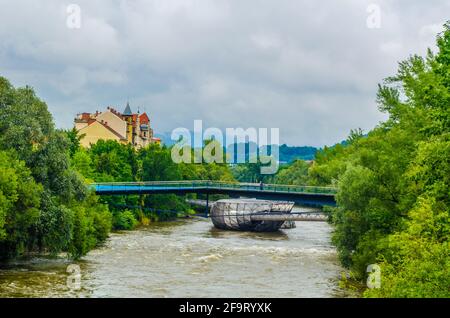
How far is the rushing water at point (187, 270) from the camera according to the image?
117 ft

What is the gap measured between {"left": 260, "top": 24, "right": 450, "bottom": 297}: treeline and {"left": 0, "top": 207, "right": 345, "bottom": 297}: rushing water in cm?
419

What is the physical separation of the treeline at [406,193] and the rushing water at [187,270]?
419cm

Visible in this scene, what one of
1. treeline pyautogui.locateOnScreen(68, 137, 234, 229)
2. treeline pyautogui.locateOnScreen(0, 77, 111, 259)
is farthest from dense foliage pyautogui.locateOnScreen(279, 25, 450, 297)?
treeline pyautogui.locateOnScreen(68, 137, 234, 229)

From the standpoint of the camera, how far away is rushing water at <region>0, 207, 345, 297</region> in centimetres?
3575

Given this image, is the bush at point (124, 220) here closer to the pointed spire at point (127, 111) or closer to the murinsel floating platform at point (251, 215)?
the murinsel floating platform at point (251, 215)

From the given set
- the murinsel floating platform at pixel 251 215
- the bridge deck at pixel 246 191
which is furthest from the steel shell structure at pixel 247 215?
the bridge deck at pixel 246 191

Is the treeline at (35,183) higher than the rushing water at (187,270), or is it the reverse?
the treeline at (35,183)

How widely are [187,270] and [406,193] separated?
15753mm

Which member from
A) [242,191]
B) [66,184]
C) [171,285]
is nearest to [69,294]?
[171,285]

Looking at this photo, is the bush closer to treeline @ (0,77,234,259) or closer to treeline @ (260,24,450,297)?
treeline @ (0,77,234,259)

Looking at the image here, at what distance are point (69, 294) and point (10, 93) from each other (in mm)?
14816

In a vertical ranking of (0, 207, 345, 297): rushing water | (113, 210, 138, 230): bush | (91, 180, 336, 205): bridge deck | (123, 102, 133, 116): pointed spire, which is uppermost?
(123, 102, 133, 116): pointed spire

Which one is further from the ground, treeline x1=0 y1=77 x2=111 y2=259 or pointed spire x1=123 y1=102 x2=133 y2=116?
pointed spire x1=123 y1=102 x2=133 y2=116

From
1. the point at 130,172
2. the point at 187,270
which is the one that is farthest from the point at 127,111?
the point at 187,270
